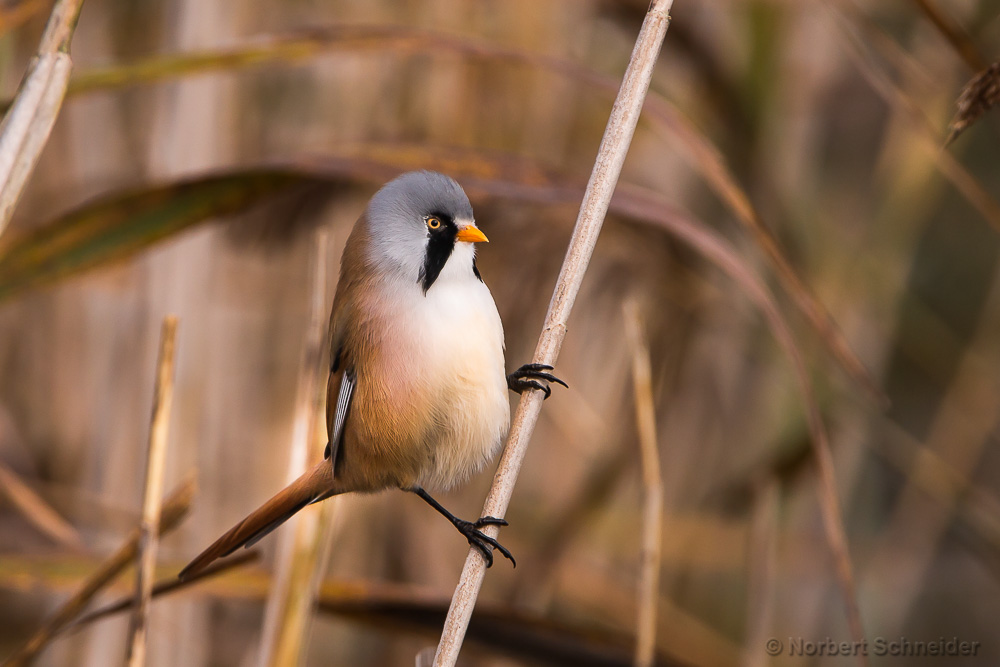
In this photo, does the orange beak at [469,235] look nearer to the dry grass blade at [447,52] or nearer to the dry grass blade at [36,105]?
the dry grass blade at [447,52]

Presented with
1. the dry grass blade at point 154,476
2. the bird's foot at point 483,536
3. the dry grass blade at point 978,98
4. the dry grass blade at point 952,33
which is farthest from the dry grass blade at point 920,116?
the dry grass blade at point 154,476

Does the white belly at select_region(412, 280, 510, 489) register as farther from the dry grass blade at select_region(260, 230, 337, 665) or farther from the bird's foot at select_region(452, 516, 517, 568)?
the dry grass blade at select_region(260, 230, 337, 665)

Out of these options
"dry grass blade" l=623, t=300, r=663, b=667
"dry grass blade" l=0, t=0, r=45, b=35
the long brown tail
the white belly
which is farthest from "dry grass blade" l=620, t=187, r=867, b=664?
"dry grass blade" l=0, t=0, r=45, b=35

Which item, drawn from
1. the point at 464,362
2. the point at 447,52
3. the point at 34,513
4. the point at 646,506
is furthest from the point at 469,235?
the point at 34,513

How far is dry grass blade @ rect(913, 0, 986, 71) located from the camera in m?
1.32

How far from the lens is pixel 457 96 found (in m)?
2.35

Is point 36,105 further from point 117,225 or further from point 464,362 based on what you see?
point 464,362

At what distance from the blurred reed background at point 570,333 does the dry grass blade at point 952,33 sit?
0.52m

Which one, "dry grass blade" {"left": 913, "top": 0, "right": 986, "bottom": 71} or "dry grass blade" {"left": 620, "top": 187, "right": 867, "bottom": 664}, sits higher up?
"dry grass blade" {"left": 913, "top": 0, "right": 986, "bottom": 71}

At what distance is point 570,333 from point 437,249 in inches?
56.8

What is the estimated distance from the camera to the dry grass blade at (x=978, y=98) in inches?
39.6

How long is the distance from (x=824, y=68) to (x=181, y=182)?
201 cm

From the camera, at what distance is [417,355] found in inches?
50.2

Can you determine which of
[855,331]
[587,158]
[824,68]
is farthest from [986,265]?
[587,158]
